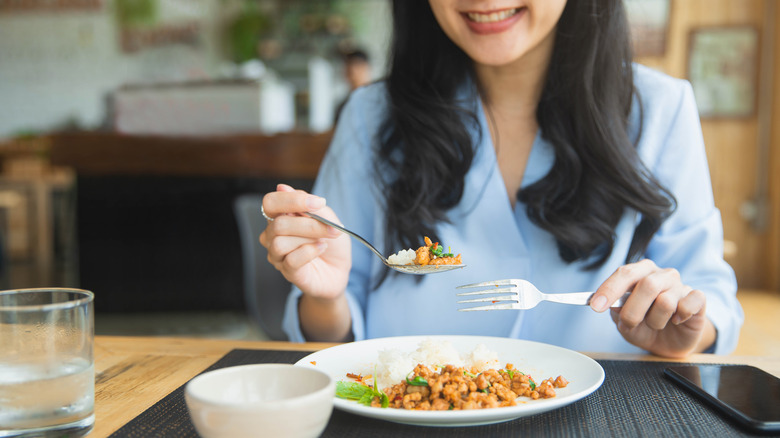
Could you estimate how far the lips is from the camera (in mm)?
1216

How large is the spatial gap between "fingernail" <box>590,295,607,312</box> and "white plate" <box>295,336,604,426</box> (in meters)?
0.07

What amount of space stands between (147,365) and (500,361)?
0.52 meters

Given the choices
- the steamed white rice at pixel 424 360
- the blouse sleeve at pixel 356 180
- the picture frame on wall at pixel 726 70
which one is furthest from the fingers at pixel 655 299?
the picture frame on wall at pixel 726 70

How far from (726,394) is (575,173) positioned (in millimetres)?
649

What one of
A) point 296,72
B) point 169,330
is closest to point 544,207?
point 169,330

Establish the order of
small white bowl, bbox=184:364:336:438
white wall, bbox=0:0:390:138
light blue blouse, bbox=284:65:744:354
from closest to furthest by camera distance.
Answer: small white bowl, bbox=184:364:336:438, light blue blouse, bbox=284:65:744:354, white wall, bbox=0:0:390:138

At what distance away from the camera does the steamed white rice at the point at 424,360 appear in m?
0.77

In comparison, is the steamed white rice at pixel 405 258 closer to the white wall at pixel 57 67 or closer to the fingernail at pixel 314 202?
the fingernail at pixel 314 202

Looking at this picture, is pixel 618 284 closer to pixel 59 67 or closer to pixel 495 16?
pixel 495 16

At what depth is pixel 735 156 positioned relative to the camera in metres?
4.19

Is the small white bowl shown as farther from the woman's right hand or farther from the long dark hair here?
the long dark hair

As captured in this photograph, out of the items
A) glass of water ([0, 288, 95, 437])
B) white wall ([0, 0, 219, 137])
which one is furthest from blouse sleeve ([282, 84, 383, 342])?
white wall ([0, 0, 219, 137])

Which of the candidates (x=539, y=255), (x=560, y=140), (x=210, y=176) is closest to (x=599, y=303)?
(x=539, y=255)

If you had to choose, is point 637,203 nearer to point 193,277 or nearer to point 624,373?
point 624,373
